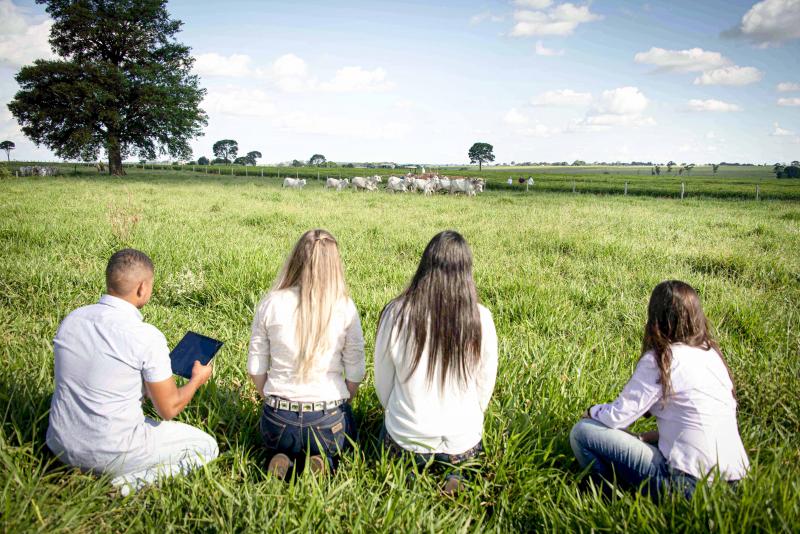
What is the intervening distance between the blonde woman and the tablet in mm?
228

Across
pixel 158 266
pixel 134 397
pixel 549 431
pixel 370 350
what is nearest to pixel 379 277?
pixel 370 350

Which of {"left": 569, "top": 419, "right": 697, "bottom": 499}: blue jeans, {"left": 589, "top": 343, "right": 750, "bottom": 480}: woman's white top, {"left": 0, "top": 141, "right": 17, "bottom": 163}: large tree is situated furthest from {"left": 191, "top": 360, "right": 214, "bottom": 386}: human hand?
{"left": 0, "top": 141, "right": 17, "bottom": 163}: large tree

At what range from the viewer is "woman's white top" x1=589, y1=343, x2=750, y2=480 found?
220cm

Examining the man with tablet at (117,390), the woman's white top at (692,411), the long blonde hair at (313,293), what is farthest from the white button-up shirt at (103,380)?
the woman's white top at (692,411)

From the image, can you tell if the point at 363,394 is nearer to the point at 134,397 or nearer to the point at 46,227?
the point at 134,397

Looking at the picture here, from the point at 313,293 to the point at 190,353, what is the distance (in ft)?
2.59

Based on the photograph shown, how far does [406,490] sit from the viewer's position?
7.20ft

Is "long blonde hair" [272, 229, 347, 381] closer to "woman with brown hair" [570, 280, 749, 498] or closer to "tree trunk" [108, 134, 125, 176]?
"woman with brown hair" [570, 280, 749, 498]

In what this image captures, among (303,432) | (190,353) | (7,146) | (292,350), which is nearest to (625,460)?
(303,432)

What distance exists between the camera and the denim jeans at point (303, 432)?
2.44m

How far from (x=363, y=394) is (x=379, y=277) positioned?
320 centimetres

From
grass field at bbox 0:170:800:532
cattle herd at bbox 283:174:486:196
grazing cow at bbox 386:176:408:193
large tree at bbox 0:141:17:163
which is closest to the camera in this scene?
grass field at bbox 0:170:800:532

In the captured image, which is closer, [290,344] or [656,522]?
[656,522]

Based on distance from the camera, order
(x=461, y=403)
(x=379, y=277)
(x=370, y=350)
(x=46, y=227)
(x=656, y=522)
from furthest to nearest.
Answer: (x=46, y=227)
(x=379, y=277)
(x=370, y=350)
(x=461, y=403)
(x=656, y=522)
